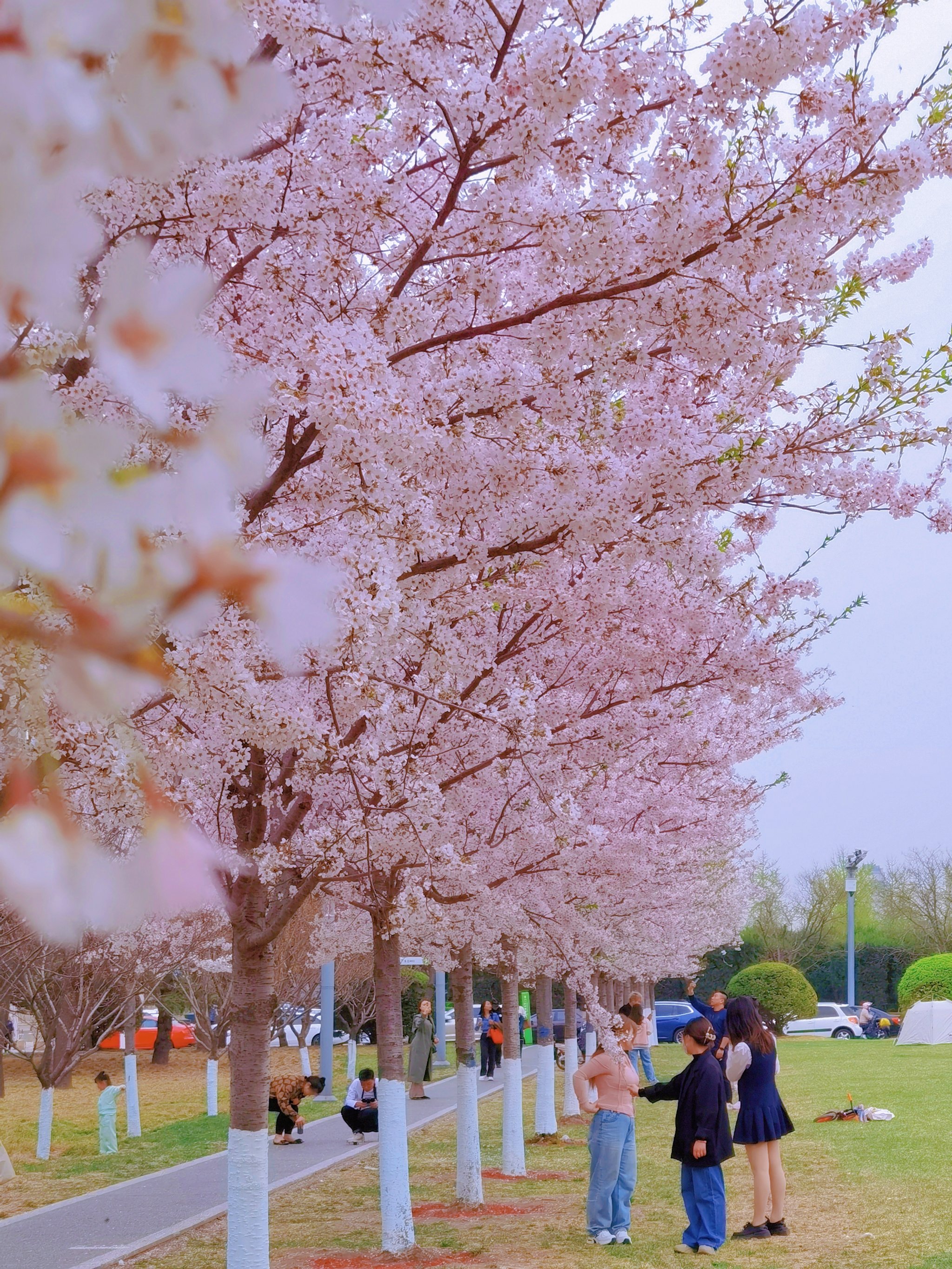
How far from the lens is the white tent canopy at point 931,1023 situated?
39719 mm

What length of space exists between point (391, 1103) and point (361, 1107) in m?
8.28

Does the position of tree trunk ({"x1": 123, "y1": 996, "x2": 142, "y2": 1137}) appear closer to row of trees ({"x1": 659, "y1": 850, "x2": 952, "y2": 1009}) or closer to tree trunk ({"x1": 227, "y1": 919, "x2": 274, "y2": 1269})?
tree trunk ({"x1": 227, "y1": 919, "x2": 274, "y2": 1269})

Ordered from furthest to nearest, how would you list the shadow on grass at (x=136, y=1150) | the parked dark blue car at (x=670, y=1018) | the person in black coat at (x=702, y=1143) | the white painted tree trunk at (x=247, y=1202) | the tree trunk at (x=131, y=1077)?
1. the parked dark blue car at (x=670, y=1018)
2. the tree trunk at (x=131, y=1077)
3. the shadow on grass at (x=136, y=1150)
4. the person in black coat at (x=702, y=1143)
5. the white painted tree trunk at (x=247, y=1202)

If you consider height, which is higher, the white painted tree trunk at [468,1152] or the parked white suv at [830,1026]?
the white painted tree trunk at [468,1152]

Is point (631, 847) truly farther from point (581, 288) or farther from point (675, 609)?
point (581, 288)

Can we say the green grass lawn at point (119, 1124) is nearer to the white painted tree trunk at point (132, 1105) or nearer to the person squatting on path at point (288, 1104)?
the white painted tree trunk at point (132, 1105)

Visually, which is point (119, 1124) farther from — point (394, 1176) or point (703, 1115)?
point (703, 1115)

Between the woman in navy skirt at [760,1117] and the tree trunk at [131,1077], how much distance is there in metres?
11.4

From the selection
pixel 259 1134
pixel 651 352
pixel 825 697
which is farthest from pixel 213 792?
pixel 825 697

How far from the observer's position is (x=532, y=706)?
540 centimetres

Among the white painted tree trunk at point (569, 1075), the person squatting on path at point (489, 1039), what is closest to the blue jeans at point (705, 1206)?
the white painted tree trunk at point (569, 1075)

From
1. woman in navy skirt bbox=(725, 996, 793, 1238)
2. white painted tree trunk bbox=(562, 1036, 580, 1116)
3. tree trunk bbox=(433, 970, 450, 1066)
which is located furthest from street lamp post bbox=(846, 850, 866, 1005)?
woman in navy skirt bbox=(725, 996, 793, 1238)

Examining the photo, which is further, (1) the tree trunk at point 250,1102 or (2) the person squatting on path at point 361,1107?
(2) the person squatting on path at point 361,1107

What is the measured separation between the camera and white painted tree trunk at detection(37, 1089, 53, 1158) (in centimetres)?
1645
